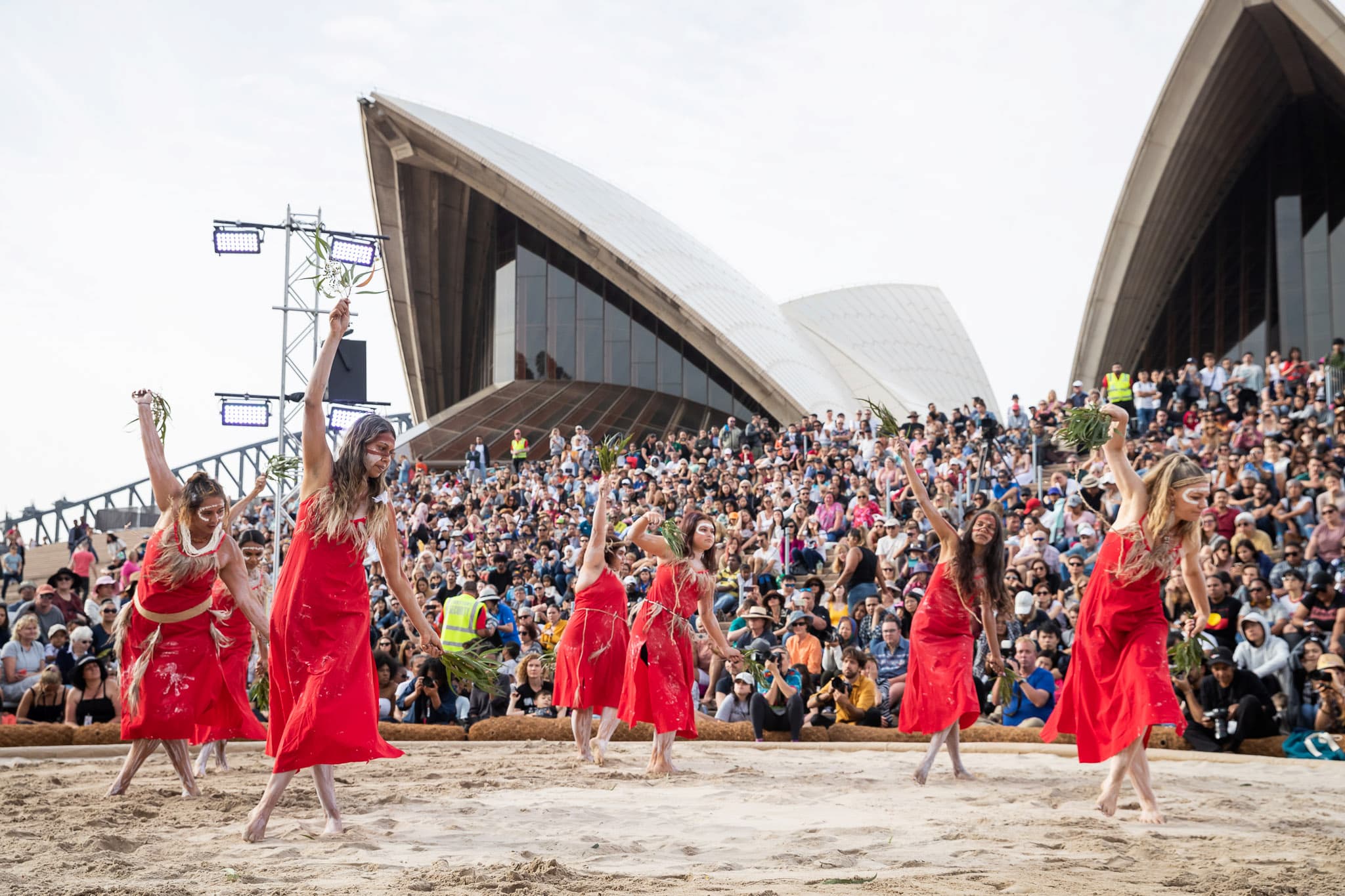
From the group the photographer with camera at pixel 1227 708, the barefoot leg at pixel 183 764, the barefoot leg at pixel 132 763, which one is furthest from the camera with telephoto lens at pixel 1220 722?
the barefoot leg at pixel 132 763

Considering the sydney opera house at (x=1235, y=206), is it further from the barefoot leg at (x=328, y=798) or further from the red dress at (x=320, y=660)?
the barefoot leg at (x=328, y=798)

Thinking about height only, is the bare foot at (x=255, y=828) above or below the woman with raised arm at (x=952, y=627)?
below

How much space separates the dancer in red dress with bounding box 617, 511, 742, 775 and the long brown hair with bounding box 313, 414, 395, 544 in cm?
264

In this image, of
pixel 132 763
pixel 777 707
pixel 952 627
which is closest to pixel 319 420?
pixel 132 763

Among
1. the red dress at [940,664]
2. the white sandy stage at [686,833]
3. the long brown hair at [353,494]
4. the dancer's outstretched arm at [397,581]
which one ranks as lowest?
the white sandy stage at [686,833]

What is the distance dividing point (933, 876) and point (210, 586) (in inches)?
163

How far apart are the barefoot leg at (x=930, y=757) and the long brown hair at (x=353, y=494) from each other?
362 centimetres

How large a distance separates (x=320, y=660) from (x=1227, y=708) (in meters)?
6.77

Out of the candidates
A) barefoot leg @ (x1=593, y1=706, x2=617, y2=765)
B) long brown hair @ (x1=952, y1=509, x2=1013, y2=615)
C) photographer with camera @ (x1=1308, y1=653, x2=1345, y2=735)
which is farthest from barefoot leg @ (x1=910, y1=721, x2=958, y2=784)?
photographer with camera @ (x1=1308, y1=653, x2=1345, y2=735)

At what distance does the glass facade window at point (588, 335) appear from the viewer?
38.1m

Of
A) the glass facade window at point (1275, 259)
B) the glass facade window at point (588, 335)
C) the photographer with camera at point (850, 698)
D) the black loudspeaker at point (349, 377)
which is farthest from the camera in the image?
the glass facade window at point (588, 335)

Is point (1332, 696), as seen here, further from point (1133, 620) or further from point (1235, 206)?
point (1235, 206)

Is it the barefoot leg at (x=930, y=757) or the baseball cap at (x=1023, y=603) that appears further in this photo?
the baseball cap at (x=1023, y=603)

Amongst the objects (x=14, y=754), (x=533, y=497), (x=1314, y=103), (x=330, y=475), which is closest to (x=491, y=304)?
(x=533, y=497)
